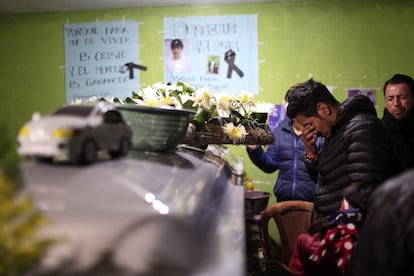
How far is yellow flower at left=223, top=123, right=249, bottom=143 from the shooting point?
182 centimetres

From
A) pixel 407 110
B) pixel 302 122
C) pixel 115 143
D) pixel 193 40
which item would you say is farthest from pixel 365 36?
pixel 115 143

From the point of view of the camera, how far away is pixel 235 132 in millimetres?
1828

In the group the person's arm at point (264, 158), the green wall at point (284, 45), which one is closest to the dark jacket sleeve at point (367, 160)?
the person's arm at point (264, 158)

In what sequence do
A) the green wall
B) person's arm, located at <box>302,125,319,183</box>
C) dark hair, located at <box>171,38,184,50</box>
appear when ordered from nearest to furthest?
1. person's arm, located at <box>302,125,319,183</box>
2. the green wall
3. dark hair, located at <box>171,38,184,50</box>

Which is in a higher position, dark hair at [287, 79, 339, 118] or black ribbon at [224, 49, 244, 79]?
black ribbon at [224, 49, 244, 79]

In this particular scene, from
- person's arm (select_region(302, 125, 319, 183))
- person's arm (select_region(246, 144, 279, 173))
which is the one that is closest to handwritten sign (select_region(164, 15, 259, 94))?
person's arm (select_region(246, 144, 279, 173))

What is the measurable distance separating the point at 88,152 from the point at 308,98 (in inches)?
56.0

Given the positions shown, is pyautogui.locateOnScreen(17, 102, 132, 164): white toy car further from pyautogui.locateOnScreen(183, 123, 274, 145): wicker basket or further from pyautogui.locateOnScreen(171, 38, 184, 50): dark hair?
pyautogui.locateOnScreen(171, 38, 184, 50): dark hair

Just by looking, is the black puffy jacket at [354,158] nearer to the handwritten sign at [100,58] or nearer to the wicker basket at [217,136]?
the wicker basket at [217,136]

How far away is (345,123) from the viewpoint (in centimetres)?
149

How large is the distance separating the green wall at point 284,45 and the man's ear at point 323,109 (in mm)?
2409

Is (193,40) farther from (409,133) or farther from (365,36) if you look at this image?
(409,133)

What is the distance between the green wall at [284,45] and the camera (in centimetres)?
430

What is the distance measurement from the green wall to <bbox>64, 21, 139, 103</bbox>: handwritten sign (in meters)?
0.09
